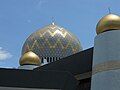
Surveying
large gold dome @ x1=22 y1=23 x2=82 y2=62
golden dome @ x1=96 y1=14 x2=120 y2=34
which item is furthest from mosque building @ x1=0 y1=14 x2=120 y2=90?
large gold dome @ x1=22 y1=23 x2=82 y2=62

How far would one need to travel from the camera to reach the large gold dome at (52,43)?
35500 millimetres

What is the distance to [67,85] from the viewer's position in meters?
12.2

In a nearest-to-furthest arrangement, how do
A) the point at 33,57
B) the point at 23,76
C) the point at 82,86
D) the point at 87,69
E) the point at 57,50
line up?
the point at 23,76
the point at 87,69
the point at 82,86
the point at 33,57
the point at 57,50

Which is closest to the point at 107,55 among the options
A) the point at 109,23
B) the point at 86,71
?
the point at 109,23

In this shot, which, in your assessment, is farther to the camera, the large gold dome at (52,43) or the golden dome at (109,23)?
the large gold dome at (52,43)

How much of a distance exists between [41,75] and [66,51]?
78.5 feet

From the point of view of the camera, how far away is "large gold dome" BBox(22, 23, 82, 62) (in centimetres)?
3550

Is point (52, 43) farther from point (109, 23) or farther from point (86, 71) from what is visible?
point (109, 23)

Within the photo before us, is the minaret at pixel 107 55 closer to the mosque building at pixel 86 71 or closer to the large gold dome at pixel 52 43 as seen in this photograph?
the mosque building at pixel 86 71

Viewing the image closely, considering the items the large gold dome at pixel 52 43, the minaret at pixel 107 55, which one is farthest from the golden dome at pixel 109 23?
the large gold dome at pixel 52 43

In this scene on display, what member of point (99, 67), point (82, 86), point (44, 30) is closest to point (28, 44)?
point (44, 30)

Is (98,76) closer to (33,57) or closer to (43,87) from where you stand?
(43,87)

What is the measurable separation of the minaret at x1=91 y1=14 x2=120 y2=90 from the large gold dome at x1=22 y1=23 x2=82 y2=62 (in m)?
20.4

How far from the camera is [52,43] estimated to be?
35.9 meters
